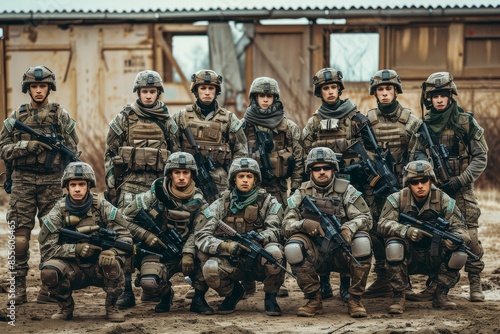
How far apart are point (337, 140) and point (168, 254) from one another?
209cm

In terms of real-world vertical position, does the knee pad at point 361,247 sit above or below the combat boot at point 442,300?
above

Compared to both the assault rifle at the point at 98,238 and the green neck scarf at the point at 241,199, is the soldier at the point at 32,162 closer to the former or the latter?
the assault rifle at the point at 98,238

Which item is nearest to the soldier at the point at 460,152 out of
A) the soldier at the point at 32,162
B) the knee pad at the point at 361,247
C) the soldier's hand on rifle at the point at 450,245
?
the soldier's hand on rifle at the point at 450,245

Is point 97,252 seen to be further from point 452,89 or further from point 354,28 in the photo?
point 354,28

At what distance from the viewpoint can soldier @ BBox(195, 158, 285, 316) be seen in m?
9.55

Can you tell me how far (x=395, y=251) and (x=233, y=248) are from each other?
4.91ft

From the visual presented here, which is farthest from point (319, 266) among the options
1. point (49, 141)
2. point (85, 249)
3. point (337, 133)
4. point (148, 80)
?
point (49, 141)

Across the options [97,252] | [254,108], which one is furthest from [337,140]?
[97,252]

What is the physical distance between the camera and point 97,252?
9.39 m

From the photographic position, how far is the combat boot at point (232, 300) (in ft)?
31.9

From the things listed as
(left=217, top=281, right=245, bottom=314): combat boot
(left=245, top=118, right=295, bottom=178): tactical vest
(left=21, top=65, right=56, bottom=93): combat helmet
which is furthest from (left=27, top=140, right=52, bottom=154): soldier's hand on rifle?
(left=217, top=281, right=245, bottom=314): combat boot

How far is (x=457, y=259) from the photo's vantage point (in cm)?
974

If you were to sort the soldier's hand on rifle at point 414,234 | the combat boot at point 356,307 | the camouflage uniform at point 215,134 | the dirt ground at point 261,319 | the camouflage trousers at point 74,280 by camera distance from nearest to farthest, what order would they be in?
the dirt ground at point 261,319
the camouflage trousers at point 74,280
the combat boot at point 356,307
the soldier's hand on rifle at point 414,234
the camouflage uniform at point 215,134

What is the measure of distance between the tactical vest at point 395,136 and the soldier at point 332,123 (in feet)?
0.80
